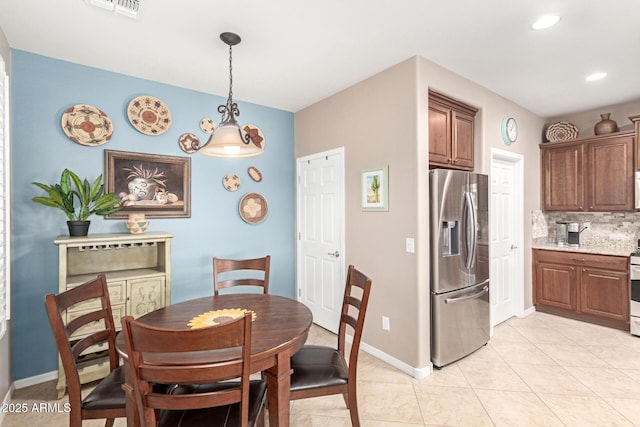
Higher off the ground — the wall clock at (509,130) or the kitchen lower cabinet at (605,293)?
the wall clock at (509,130)

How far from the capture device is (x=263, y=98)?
12.0 ft

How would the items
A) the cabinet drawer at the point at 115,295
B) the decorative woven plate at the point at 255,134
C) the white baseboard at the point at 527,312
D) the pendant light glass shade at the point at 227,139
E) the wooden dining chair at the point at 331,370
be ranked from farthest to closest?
1. the white baseboard at the point at 527,312
2. the decorative woven plate at the point at 255,134
3. the cabinet drawer at the point at 115,295
4. the pendant light glass shade at the point at 227,139
5. the wooden dining chair at the point at 331,370

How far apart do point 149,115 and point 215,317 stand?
228 centimetres

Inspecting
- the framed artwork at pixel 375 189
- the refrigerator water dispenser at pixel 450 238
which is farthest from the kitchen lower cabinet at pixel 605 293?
the framed artwork at pixel 375 189

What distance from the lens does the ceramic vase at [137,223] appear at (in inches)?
108

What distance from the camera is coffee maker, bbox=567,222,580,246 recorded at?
4.23m

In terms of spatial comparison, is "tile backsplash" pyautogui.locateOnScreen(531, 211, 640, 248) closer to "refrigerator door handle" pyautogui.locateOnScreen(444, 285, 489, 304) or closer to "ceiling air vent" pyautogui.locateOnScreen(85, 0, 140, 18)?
"refrigerator door handle" pyautogui.locateOnScreen(444, 285, 489, 304)

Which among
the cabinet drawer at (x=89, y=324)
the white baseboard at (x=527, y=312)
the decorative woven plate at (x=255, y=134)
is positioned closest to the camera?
the cabinet drawer at (x=89, y=324)

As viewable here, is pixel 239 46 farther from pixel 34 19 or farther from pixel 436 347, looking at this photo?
pixel 436 347

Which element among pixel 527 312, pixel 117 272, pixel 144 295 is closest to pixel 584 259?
pixel 527 312

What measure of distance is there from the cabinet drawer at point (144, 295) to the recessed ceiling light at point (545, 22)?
3522mm

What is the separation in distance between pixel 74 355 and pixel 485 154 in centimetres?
373

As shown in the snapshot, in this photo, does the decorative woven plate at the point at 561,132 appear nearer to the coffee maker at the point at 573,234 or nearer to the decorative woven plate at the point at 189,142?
the coffee maker at the point at 573,234

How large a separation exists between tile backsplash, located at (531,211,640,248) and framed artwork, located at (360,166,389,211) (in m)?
2.66
